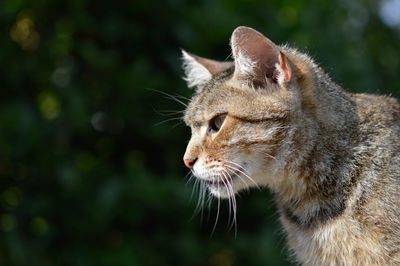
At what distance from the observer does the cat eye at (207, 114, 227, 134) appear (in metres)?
2.22

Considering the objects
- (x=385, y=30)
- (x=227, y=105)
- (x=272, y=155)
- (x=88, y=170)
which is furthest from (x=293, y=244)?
(x=385, y=30)

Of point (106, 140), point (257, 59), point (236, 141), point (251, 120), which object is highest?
point (257, 59)

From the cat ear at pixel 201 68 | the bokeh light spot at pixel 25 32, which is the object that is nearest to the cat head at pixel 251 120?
the cat ear at pixel 201 68

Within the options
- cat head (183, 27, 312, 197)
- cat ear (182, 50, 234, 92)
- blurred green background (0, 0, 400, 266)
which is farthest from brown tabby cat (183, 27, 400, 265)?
blurred green background (0, 0, 400, 266)

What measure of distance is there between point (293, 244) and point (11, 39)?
2793 mm

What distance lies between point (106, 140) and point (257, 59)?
7.79 ft

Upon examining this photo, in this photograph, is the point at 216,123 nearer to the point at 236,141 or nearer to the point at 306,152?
the point at 236,141

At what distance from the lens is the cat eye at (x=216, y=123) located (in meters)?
2.22

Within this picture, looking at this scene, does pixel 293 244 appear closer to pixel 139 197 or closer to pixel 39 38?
pixel 139 197

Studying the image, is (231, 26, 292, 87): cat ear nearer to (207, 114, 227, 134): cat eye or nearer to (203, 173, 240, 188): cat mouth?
(207, 114, 227, 134): cat eye

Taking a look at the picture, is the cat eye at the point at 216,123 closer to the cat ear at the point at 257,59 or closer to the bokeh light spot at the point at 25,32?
the cat ear at the point at 257,59

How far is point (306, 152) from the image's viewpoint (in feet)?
6.92

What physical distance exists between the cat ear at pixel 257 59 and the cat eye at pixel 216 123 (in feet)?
0.61

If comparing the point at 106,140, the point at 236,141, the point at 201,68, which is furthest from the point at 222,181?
the point at 106,140
